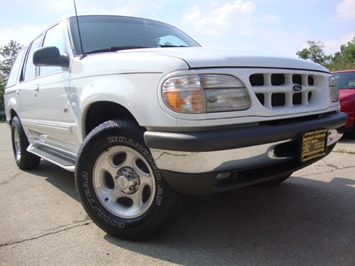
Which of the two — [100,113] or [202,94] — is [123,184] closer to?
[100,113]

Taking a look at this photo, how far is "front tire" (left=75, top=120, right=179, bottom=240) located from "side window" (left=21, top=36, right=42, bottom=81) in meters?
2.14

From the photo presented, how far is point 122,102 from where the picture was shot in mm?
2164

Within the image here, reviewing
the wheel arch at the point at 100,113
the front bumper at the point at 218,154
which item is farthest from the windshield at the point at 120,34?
the front bumper at the point at 218,154

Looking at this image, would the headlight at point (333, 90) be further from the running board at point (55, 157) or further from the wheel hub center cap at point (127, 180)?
the running board at point (55, 157)

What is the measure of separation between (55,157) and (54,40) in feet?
4.02

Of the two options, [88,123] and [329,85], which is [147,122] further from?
[329,85]

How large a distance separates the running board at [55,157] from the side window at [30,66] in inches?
34.3

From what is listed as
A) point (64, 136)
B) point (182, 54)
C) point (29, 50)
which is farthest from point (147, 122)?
point (29, 50)

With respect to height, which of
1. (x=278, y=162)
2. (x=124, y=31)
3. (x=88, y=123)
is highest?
(x=124, y=31)

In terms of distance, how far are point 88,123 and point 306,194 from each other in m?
2.12

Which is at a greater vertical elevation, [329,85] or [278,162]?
[329,85]

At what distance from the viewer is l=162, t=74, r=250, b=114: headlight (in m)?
1.88

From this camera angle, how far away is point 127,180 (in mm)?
2381

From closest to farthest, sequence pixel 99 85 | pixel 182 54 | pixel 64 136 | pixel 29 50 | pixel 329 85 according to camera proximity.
Result: pixel 182 54
pixel 99 85
pixel 329 85
pixel 64 136
pixel 29 50
